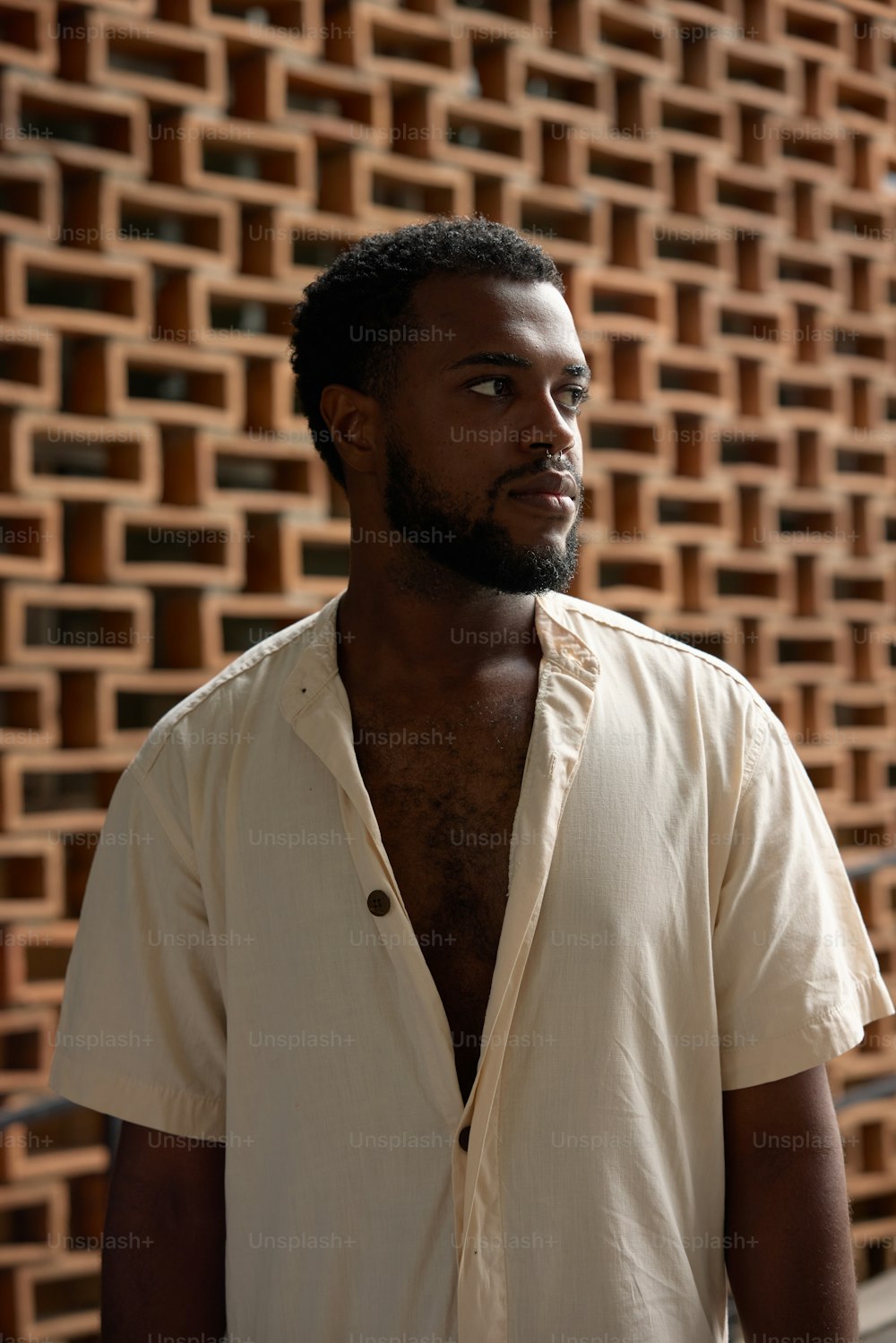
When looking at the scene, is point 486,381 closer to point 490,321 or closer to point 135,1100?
point 490,321

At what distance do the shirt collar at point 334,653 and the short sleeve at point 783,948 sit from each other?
23 centimetres

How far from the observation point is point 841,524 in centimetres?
400

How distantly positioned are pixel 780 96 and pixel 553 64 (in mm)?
768

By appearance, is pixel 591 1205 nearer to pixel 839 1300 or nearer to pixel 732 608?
pixel 839 1300

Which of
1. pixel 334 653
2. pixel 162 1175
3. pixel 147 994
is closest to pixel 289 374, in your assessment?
pixel 334 653

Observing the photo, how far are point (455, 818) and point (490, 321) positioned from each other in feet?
1.82

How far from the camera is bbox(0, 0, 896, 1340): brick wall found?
2748 mm

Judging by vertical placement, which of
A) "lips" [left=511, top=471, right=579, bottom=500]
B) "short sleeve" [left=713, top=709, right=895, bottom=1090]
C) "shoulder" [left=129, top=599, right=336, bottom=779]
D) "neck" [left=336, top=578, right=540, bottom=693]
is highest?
"lips" [left=511, top=471, right=579, bottom=500]

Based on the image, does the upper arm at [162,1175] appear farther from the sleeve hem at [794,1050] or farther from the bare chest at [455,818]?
the sleeve hem at [794,1050]

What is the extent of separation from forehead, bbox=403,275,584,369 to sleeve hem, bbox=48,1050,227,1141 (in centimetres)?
86

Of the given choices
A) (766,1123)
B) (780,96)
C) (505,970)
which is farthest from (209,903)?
(780,96)

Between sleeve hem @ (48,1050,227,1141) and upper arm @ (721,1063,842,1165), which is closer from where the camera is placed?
upper arm @ (721,1063,842,1165)

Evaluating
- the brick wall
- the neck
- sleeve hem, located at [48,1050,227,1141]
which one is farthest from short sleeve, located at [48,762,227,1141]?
the brick wall

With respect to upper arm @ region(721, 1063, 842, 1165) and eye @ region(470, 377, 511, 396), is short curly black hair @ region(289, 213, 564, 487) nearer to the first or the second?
eye @ region(470, 377, 511, 396)
